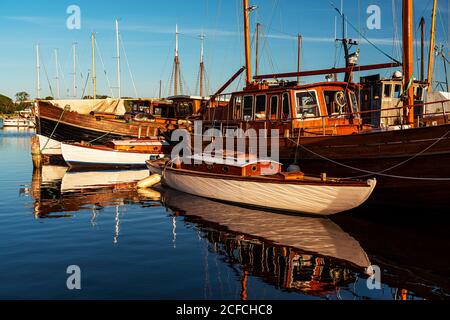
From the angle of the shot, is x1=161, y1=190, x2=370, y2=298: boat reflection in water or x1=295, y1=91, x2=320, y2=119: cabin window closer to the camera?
x1=161, y1=190, x2=370, y2=298: boat reflection in water

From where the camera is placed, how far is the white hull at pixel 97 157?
2842cm

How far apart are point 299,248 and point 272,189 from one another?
350 centimetres

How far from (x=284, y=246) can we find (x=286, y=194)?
10.2 ft

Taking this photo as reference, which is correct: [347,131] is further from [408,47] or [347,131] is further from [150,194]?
[150,194]

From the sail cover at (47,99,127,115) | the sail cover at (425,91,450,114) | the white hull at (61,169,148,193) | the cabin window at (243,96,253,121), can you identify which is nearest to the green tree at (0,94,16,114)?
the sail cover at (47,99,127,115)

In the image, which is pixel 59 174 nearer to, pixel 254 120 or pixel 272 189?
pixel 254 120

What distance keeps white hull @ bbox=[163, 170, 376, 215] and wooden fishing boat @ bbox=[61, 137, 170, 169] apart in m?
13.4

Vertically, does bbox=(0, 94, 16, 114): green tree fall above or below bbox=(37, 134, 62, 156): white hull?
above

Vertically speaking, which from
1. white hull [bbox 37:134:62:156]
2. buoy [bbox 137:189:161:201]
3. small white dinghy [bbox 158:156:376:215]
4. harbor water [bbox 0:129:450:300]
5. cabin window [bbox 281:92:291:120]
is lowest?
Result: harbor water [bbox 0:129:450:300]

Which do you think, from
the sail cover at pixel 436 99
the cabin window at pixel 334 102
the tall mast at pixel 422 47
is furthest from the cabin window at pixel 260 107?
the tall mast at pixel 422 47

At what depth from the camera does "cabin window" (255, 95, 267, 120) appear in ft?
57.5

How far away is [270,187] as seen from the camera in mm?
13562

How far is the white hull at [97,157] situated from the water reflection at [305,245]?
35.9 feet

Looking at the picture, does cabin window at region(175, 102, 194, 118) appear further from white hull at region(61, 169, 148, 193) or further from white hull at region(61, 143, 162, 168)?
white hull at region(61, 169, 148, 193)
